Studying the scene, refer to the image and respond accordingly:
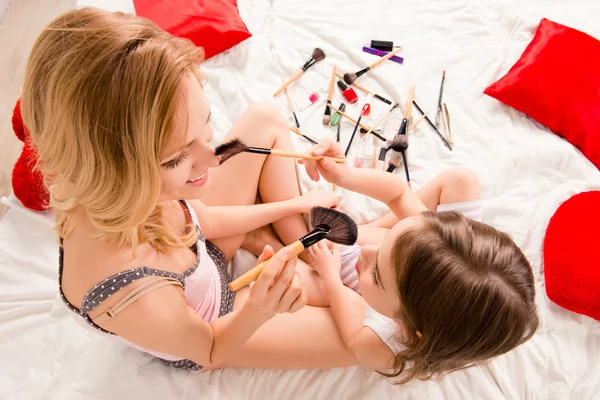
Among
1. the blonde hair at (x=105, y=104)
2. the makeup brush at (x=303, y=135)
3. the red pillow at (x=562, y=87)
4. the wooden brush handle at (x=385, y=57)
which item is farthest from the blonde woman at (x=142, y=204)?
the red pillow at (x=562, y=87)

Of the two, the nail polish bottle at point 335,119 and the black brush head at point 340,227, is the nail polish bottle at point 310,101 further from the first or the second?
the black brush head at point 340,227

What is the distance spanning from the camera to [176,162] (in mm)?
688

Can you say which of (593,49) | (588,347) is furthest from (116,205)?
(593,49)

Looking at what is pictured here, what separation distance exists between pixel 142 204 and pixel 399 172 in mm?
773

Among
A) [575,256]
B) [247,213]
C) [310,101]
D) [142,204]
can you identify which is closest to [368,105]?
[310,101]

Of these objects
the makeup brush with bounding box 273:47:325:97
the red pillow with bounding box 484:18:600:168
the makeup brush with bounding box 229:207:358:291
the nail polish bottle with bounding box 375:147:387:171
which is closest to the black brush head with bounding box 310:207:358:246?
the makeup brush with bounding box 229:207:358:291

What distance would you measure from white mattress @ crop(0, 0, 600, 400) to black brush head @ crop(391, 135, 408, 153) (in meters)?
0.06

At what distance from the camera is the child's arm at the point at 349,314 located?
34.8 inches

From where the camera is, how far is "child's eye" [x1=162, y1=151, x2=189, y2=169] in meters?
0.68

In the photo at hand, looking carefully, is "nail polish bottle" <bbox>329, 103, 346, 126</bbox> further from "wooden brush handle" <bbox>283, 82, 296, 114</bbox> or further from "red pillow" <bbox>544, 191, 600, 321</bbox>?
"red pillow" <bbox>544, 191, 600, 321</bbox>

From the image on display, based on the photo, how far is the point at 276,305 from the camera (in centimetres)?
71

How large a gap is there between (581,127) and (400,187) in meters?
0.58

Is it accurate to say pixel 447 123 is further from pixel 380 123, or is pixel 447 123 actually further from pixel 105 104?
pixel 105 104

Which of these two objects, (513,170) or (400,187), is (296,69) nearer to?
(400,187)
